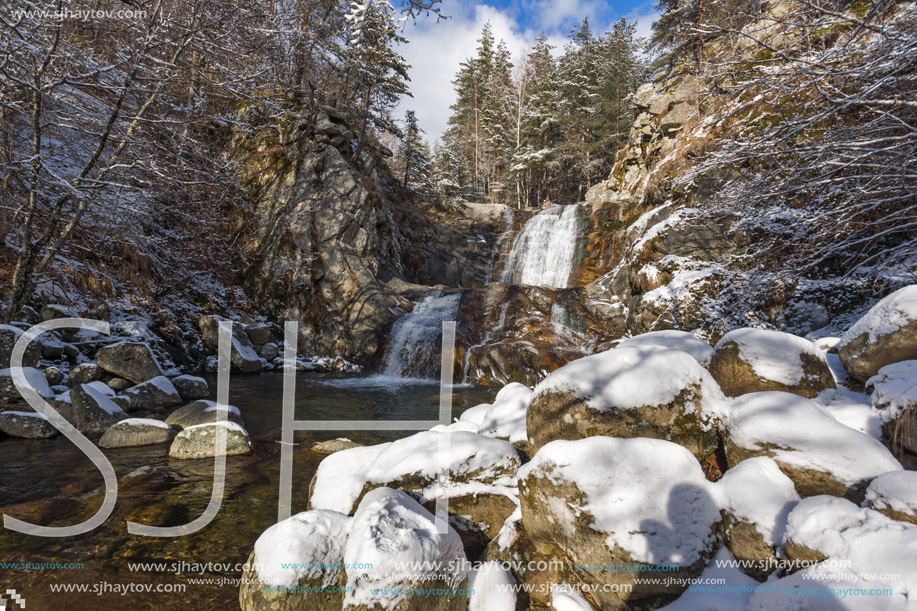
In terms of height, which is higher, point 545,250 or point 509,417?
point 545,250

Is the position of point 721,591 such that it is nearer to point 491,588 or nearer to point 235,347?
point 491,588

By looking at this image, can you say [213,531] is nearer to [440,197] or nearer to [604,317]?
[604,317]

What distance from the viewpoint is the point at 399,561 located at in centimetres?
230

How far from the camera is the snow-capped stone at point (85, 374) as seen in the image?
6.91 metres

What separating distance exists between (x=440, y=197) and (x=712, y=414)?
23.1 metres

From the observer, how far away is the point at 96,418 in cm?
591

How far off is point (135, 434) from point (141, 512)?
2273mm

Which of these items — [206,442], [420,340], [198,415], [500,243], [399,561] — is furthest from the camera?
[500,243]

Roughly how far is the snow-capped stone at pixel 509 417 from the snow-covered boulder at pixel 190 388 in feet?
22.1

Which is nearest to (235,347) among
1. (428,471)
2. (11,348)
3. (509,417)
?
(11,348)

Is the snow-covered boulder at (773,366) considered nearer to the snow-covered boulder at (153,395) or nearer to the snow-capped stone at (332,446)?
the snow-capped stone at (332,446)

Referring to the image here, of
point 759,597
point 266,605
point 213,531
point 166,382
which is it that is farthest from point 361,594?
point 166,382

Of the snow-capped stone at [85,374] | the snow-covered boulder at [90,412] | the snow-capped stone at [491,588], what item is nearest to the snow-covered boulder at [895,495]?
the snow-capped stone at [491,588]

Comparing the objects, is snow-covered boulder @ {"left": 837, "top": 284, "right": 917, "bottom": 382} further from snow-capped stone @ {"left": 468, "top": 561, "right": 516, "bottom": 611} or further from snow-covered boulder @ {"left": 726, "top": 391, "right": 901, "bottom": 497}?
snow-capped stone @ {"left": 468, "top": 561, "right": 516, "bottom": 611}
